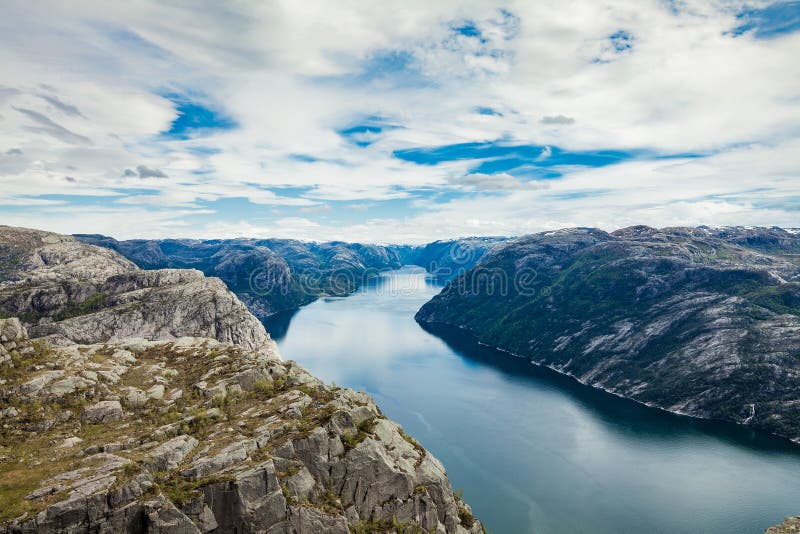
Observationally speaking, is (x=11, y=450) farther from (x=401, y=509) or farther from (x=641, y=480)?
(x=641, y=480)

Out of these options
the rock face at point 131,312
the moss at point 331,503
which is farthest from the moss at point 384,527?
the rock face at point 131,312

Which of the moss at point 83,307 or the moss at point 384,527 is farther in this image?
the moss at point 83,307

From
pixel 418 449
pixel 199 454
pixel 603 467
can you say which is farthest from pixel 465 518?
pixel 603 467

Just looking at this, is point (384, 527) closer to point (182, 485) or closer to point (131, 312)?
point (182, 485)

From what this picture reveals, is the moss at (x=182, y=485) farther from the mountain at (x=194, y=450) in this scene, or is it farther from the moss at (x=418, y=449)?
the moss at (x=418, y=449)

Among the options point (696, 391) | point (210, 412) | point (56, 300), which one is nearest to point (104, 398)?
point (210, 412)

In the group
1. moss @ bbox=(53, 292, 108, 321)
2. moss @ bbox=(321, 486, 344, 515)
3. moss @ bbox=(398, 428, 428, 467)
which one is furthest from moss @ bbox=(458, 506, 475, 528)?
moss @ bbox=(53, 292, 108, 321)
